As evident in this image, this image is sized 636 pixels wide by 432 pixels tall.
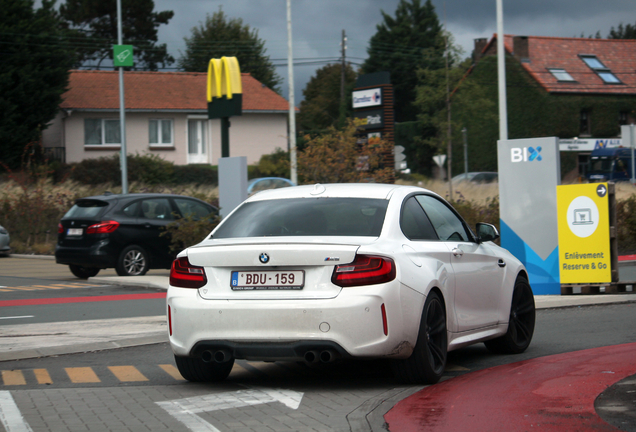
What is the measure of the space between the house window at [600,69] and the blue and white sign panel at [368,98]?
32894mm

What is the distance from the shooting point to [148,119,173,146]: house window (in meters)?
48.1

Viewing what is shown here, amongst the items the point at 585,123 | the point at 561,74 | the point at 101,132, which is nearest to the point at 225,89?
→ the point at 101,132

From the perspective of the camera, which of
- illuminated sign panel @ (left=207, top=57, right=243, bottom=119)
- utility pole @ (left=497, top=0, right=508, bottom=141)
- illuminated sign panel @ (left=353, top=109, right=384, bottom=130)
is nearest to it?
illuminated sign panel @ (left=207, top=57, right=243, bottom=119)

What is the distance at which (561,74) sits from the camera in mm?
54938

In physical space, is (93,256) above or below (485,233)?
below

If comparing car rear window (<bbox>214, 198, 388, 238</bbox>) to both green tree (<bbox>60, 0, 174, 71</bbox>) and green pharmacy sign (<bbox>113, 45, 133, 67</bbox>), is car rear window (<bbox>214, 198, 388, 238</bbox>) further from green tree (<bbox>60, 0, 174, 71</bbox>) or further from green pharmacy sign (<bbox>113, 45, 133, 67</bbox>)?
green tree (<bbox>60, 0, 174, 71</bbox>)

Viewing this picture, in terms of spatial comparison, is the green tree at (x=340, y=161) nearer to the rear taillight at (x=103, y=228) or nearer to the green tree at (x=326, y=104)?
the rear taillight at (x=103, y=228)

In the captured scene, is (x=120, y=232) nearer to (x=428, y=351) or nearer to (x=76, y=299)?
(x=76, y=299)

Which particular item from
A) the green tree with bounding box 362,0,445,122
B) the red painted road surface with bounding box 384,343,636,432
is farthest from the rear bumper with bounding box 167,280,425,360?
the green tree with bounding box 362,0,445,122

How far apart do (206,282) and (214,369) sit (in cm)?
89

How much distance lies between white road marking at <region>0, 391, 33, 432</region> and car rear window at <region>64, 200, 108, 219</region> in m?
10.1

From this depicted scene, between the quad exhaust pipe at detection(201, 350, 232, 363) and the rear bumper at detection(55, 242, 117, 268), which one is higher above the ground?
the rear bumper at detection(55, 242, 117, 268)

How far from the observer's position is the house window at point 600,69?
183 ft

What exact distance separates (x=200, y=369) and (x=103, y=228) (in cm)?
970
